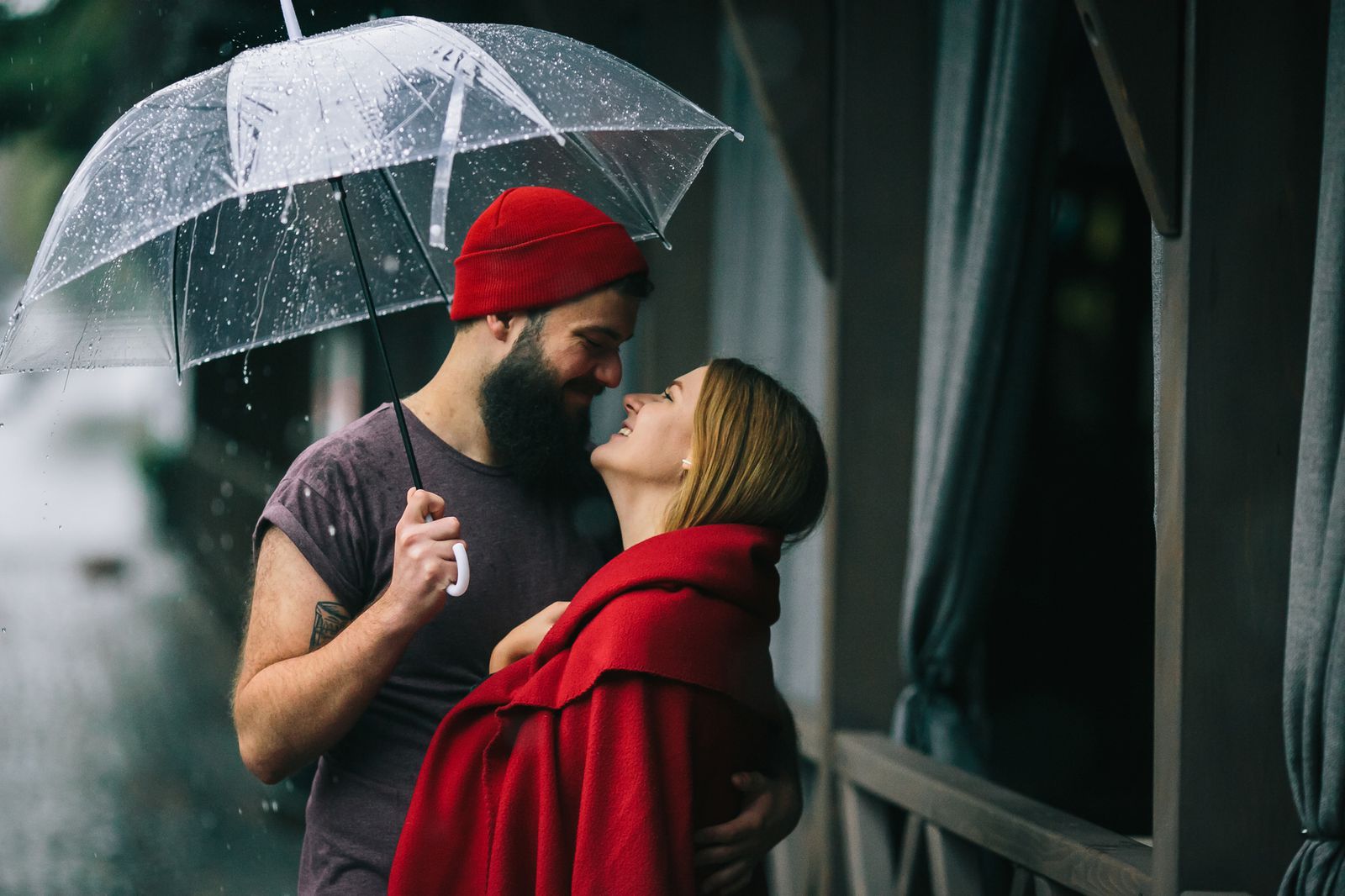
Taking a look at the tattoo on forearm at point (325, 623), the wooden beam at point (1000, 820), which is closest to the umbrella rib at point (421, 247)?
the tattoo on forearm at point (325, 623)

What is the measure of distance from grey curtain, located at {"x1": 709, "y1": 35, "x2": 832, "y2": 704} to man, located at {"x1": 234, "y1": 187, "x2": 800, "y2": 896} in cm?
203

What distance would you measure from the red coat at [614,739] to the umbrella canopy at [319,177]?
0.56 m

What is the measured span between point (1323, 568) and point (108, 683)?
877 centimetres

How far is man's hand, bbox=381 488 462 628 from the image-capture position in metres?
1.69

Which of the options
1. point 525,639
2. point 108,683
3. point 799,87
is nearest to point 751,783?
point 525,639

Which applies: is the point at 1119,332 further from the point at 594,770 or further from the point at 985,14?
the point at 594,770

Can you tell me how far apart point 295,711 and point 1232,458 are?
55.0 inches

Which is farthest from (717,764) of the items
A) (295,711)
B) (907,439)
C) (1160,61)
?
(907,439)

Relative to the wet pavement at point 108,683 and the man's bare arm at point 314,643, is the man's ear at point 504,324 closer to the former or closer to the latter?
the man's bare arm at point 314,643

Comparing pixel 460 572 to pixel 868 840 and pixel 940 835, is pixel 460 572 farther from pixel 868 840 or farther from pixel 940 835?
pixel 868 840

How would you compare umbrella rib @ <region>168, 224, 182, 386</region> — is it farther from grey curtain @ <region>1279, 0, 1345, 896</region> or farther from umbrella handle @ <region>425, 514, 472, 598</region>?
grey curtain @ <region>1279, 0, 1345, 896</region>

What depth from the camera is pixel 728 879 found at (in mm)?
1799

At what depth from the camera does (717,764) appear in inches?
69.6

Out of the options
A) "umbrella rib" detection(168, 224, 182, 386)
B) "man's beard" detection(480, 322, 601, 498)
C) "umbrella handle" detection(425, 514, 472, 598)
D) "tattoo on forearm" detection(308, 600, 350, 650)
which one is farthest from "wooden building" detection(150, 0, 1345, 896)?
"umbrella rib" detection(168, 224, 182, 386)
